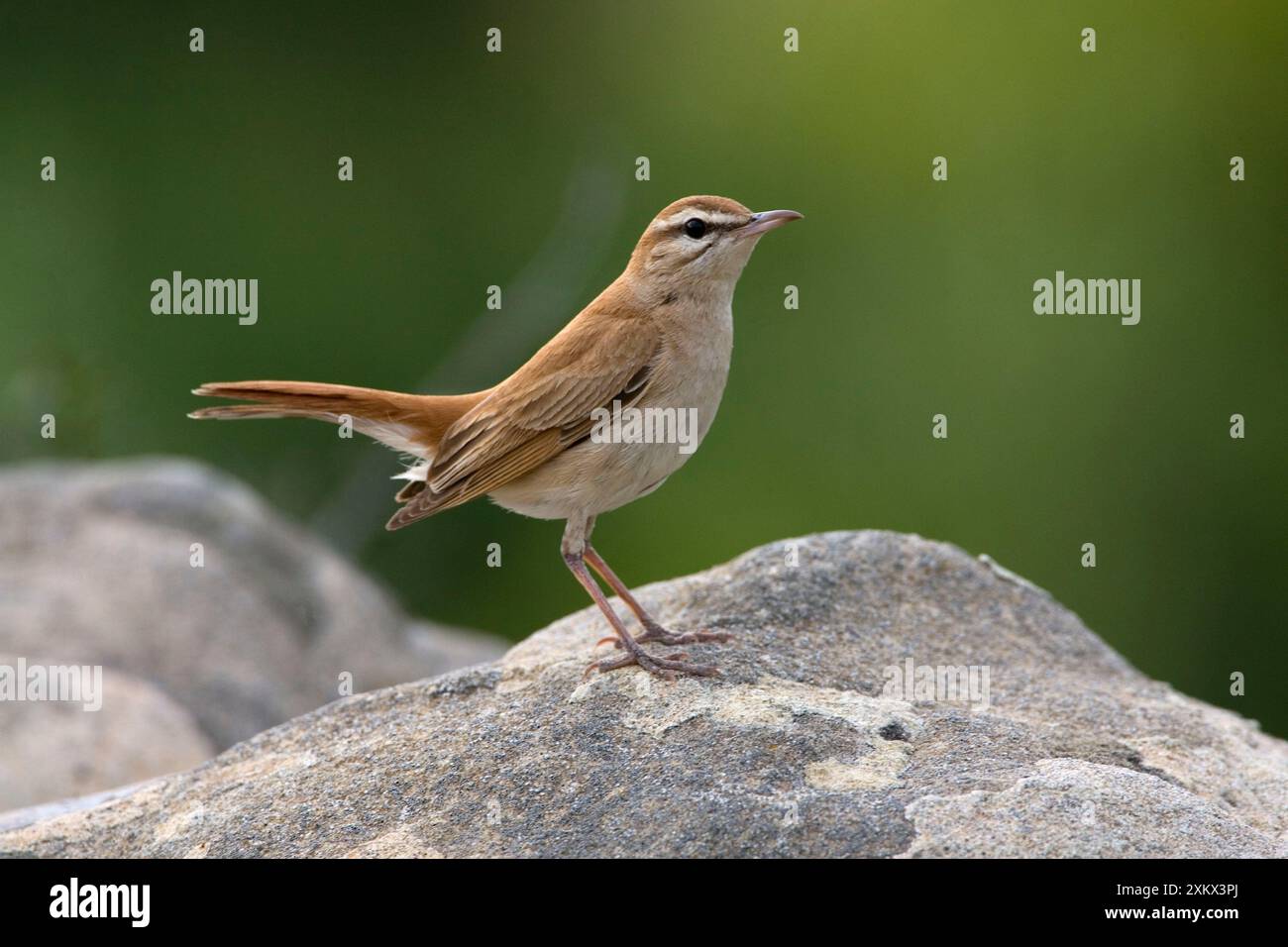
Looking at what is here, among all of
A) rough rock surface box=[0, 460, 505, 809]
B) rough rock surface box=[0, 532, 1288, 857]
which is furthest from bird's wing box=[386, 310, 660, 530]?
rough rock surface box=[0, 460, 505, 809]

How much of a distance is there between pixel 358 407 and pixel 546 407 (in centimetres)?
70

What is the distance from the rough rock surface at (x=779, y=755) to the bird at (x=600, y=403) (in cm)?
38

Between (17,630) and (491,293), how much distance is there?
3.06 metres

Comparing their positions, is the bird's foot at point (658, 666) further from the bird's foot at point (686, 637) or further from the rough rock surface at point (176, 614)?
the rough rock surface at point (176, 614)

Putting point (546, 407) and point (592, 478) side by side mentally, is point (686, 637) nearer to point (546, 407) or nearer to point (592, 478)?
point (592, 478)

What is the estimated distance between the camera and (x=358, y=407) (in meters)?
5.13

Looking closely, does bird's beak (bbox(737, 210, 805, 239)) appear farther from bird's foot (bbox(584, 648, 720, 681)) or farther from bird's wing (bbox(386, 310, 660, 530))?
bird's foot (bbox(584, 648, 720, 681))

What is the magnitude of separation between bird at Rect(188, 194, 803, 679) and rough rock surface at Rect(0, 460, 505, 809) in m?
1.81

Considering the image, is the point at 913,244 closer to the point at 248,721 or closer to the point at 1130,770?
the point at 248,721

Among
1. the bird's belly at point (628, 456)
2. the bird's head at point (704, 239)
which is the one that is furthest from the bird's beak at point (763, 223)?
the bird's belly at point (628, 456)

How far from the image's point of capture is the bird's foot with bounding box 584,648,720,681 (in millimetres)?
4453

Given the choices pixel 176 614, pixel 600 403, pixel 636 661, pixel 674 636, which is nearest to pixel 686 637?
pixel 674 636

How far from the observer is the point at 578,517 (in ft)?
16.3

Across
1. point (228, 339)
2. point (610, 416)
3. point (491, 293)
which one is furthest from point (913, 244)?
point (610, 416)
